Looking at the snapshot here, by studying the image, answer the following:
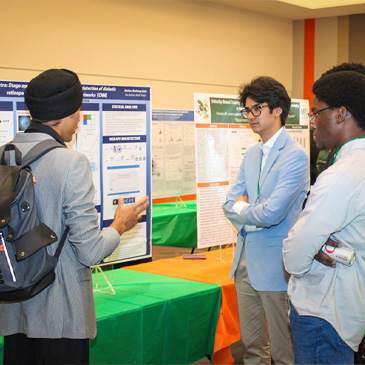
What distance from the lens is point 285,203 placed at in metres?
2.39

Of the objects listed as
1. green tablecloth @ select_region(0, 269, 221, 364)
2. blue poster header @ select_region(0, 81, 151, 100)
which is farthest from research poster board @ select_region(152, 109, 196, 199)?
blue poster header @ select_region(0, 81, 151, 100)

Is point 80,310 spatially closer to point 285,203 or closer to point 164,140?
point 285,203

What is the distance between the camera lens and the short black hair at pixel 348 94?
1651 mm

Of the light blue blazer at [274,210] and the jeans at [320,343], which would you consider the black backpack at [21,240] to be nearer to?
the jeans at [320,343]

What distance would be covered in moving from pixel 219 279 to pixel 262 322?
432 mm

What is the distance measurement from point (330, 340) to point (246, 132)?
88.8 inches

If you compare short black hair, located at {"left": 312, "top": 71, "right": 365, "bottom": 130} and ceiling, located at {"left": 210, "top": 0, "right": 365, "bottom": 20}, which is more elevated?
ceiling, located at {"left": 210, "top": 0, "right": 365, "bottom": 20}

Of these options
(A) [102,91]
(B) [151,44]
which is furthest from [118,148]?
(B) [151,44]

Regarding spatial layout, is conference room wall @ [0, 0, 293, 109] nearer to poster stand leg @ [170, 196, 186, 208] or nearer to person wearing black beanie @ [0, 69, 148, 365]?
poster stand leg @ [170, 196, 186, 208]

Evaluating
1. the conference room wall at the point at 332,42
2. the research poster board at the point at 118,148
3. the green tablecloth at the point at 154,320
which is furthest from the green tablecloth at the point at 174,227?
the conference room wall at the point at 332,42

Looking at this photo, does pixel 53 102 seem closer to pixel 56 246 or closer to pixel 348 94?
pixel 56 246

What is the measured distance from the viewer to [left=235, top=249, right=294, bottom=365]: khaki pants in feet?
8.02

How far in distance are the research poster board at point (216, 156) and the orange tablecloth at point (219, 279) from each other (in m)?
0.16

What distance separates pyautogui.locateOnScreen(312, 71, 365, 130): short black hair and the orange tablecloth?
1501mm
